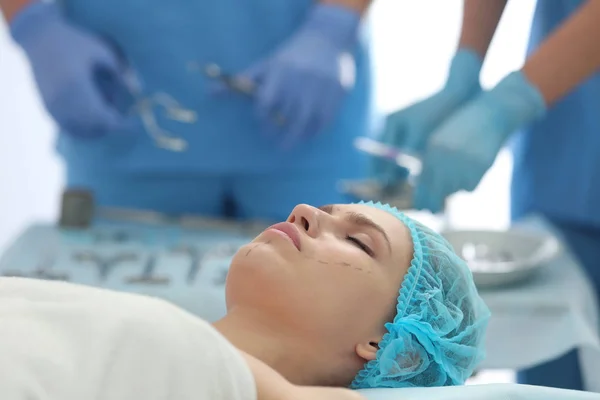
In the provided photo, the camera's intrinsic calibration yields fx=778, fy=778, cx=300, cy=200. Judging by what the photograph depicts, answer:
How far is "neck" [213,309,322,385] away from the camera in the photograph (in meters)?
0.92

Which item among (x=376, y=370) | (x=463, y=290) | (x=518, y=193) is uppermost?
(x=518, y=193)

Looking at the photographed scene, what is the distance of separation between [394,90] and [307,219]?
138cm

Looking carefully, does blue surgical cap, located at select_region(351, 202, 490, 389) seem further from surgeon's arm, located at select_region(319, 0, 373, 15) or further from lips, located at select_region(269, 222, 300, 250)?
surgeon's arm, located at select_region(319, 0, 373, 15)

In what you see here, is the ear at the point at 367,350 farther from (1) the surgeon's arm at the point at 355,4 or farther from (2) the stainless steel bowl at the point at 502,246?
(1) the surgeon's arm at the point at 355,4

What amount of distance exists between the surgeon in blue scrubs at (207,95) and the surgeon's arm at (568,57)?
417mm

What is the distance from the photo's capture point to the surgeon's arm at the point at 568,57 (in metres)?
1.43

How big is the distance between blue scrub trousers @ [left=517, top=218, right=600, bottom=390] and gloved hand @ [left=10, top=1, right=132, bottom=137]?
1028mm

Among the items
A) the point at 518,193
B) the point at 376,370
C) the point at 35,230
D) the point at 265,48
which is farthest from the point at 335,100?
the point at 376,370

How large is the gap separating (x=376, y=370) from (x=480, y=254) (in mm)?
705

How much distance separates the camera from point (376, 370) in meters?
0.96

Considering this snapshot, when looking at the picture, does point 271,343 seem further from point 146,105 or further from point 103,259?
point 146,105

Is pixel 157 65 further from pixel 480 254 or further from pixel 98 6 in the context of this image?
pixel 480 254

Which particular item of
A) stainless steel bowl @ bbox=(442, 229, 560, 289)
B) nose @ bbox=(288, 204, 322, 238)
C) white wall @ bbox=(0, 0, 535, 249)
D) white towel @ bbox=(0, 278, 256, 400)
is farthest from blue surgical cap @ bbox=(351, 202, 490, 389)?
white wall @ bbox=(0, 0, 535, 249)

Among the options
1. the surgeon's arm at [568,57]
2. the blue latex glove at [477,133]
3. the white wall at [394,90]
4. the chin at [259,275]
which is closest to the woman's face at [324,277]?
the chin at [259,275]
